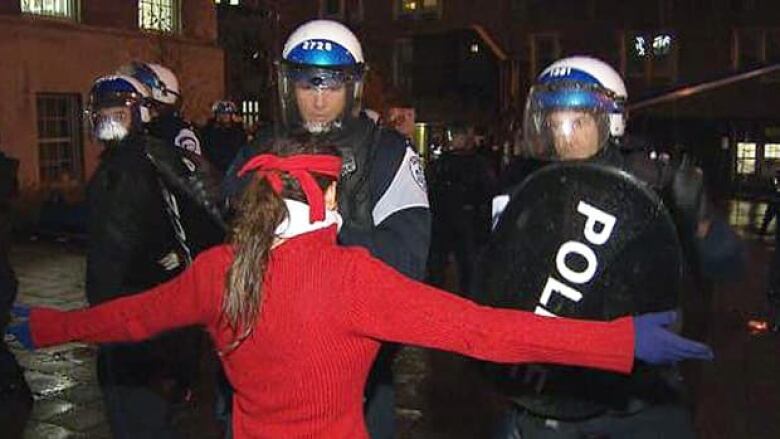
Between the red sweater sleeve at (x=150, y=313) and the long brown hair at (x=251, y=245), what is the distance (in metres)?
0.08

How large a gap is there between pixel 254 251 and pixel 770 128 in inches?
1386

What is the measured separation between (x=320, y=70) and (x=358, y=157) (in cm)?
45

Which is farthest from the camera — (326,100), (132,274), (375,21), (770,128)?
(375,21)

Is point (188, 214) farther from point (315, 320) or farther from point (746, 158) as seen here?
point (746, 158)

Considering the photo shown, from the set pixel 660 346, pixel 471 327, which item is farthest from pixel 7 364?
pixel 660 346

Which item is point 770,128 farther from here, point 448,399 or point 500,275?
point 500,275

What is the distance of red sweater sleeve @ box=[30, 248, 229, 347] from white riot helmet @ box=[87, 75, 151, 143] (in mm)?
1655

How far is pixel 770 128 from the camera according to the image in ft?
110

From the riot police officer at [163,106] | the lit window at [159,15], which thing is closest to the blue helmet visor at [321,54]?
the riot police officer at [163,106]

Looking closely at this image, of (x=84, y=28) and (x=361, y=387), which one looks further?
(x=84, y=28)

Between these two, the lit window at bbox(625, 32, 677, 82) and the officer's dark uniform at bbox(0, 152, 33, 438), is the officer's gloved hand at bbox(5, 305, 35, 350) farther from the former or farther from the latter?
the lit window at bbox(625, 32, 677, 82)

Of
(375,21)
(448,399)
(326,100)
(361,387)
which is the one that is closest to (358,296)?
(361,387)

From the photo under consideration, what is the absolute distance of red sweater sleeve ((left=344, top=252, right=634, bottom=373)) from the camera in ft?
6.44

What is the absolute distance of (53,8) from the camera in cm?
1892
